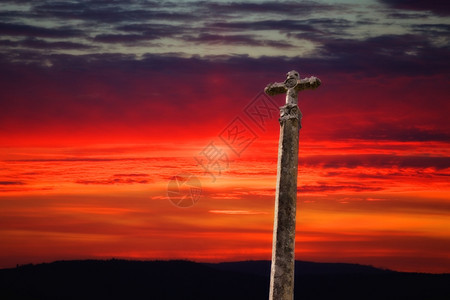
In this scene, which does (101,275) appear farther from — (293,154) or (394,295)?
(293,154)

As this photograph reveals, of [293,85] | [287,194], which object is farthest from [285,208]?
[293,85]

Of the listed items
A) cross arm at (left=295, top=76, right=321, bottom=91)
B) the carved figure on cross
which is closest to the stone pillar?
the carved figure on cross

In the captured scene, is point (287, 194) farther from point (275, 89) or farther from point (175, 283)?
point (175, 283)

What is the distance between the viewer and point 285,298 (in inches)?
669

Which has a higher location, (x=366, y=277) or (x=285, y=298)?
(x=366, y=277)

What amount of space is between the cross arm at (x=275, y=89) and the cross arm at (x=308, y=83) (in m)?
0.43

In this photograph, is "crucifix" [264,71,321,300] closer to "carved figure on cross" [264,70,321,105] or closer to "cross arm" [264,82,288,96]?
"carved figure on cross" [264,70,321,105]

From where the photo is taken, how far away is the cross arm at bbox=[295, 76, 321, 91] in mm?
17438

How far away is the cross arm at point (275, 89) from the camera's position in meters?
18.1

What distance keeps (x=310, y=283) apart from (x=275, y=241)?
4473cm

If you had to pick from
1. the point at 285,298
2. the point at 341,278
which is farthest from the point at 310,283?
the point at 285,298

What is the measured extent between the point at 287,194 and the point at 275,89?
9.86ft

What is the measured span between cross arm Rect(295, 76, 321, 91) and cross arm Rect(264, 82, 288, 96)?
1.42ft

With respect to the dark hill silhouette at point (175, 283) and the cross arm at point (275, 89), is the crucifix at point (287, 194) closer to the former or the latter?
the cross arm at point (275, 89)
